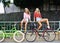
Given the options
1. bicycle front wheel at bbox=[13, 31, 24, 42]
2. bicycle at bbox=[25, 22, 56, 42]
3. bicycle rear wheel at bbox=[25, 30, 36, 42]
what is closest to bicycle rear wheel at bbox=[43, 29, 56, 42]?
bicycle at bbox=[25, 22, 56, 42]

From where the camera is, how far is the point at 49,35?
16.5 metres

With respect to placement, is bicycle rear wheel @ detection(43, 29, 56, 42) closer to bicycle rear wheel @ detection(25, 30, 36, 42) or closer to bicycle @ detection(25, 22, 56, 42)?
bicycle @ detection(25, 22, 56, 42)

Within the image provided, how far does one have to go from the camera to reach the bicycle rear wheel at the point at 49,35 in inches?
650

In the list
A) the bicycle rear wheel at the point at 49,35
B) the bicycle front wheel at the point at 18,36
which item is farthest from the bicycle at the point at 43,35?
the bicycle front wheel at the point at 18,36

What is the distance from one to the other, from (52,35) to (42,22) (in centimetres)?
113

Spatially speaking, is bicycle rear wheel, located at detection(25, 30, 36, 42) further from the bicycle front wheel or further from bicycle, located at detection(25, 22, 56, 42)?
the bicycle front wheel

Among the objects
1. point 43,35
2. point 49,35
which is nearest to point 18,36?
point 43,35

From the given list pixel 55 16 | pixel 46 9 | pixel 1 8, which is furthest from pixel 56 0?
pixel 1 8

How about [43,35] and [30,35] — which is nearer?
[30,35]

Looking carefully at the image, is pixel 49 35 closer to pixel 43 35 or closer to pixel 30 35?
pixel 43 35

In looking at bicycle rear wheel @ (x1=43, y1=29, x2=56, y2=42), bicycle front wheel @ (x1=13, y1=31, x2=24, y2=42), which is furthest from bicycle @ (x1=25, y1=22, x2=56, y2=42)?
bicycle front wheel @ (x1=13, y1=31, x2=24, y2=42)

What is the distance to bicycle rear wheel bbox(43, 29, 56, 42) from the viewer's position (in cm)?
1651

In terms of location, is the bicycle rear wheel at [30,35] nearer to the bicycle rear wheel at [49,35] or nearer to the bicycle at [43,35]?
the bicycle at [43,35]

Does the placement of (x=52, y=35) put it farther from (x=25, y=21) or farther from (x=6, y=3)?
(x=6, y=3)
